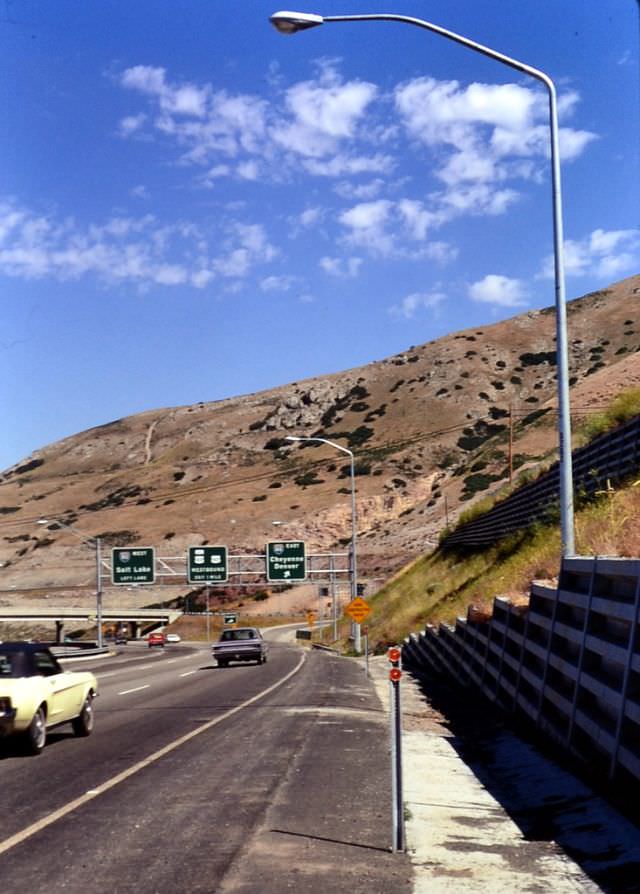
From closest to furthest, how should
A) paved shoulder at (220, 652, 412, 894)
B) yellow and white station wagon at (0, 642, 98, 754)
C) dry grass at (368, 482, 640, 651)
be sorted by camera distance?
paved shoulder at (220, 652, 412, 894) < yellow and white station wagon at (0, 642, 98, 754) < dry grass at (368, 482, 640, 651)

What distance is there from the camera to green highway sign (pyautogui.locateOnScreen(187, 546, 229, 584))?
67438 millimetres

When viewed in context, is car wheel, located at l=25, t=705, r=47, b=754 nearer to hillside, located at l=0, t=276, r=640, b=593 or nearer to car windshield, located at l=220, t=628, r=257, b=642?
car windshield, located at l=220, t=628, r=257, b=642

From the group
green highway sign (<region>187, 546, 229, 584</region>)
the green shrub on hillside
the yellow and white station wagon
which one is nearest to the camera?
the yellow and white station wagon

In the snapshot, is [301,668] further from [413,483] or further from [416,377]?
[416,377]

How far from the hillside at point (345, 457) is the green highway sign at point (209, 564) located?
26.5 meters

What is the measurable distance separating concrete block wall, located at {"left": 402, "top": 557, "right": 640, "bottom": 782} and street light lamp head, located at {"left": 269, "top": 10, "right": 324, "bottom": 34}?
8.07 meters

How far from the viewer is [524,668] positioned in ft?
51.2

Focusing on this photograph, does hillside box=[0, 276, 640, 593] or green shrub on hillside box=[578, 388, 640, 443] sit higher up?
hillside box=[0, 276, 640, 593]

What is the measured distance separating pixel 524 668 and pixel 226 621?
89572mm

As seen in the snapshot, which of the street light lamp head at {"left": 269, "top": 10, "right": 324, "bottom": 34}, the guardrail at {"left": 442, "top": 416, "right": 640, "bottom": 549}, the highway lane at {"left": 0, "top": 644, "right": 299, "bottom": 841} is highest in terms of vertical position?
the street light lamp head at {"left": 269, "top": 10, "right": 324, "bottom": 34}

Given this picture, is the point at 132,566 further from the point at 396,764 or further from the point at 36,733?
the point at 396,764

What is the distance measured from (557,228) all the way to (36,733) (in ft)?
34.7

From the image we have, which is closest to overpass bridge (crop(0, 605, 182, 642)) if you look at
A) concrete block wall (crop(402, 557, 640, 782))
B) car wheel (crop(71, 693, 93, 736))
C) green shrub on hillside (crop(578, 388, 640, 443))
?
green shrub on hillside (crop(578, 388, 640, 443))

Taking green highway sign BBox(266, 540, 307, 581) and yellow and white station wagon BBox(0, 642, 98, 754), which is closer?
yellow and white station wagon BBox(0, 642, 98, 754)
